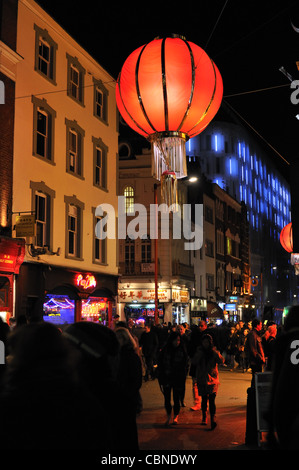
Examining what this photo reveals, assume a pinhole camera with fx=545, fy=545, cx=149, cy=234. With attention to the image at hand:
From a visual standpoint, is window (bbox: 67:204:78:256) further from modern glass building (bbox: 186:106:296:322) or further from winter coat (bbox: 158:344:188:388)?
modern glass building (bbox: 186:106:296:322)

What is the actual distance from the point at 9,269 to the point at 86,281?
625cm

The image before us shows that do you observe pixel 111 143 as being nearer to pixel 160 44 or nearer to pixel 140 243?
pixel 140 243

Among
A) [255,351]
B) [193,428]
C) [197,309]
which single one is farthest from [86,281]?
[197,309]

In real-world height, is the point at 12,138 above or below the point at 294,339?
above

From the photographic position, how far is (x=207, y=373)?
34.7ft

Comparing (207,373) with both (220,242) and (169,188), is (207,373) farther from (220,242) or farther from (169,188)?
(220,242)

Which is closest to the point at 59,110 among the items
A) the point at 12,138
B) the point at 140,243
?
the point at 12,138

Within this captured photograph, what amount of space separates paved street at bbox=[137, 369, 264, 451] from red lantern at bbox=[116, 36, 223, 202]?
4.42 meters

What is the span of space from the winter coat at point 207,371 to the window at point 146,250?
29306 mm

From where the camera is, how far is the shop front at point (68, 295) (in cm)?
2081
